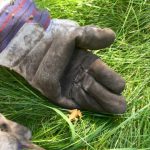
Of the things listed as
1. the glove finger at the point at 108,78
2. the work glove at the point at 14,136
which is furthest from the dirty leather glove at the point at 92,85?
the work glove at the point at 14,136

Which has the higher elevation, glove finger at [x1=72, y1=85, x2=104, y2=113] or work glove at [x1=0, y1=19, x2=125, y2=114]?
work glove at [x1=0, y1=19, x2=125, y2=114]

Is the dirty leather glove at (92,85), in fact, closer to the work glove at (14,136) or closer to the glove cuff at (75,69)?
the glove cuff at (75,69)

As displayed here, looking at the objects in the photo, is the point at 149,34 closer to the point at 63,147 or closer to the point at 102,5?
the point at 102,5

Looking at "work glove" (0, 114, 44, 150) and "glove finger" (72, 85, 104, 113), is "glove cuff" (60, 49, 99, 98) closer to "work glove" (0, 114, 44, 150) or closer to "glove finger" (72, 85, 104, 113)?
"glove finger" (72, 85, 104, 113)

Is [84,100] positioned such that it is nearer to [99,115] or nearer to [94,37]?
[99,115]

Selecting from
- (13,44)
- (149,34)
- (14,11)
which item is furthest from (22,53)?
(149,34)

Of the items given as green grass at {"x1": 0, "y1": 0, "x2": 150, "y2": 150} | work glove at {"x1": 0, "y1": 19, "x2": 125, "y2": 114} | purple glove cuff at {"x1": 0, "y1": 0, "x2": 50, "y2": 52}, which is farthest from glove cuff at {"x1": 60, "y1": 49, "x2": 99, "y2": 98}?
purple glove cuff at {"x1": 0, "y1": 0, "x2": 50, "y2": 52}

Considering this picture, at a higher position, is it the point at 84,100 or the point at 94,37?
the point at 94,37

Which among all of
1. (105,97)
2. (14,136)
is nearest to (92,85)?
(105,97)
